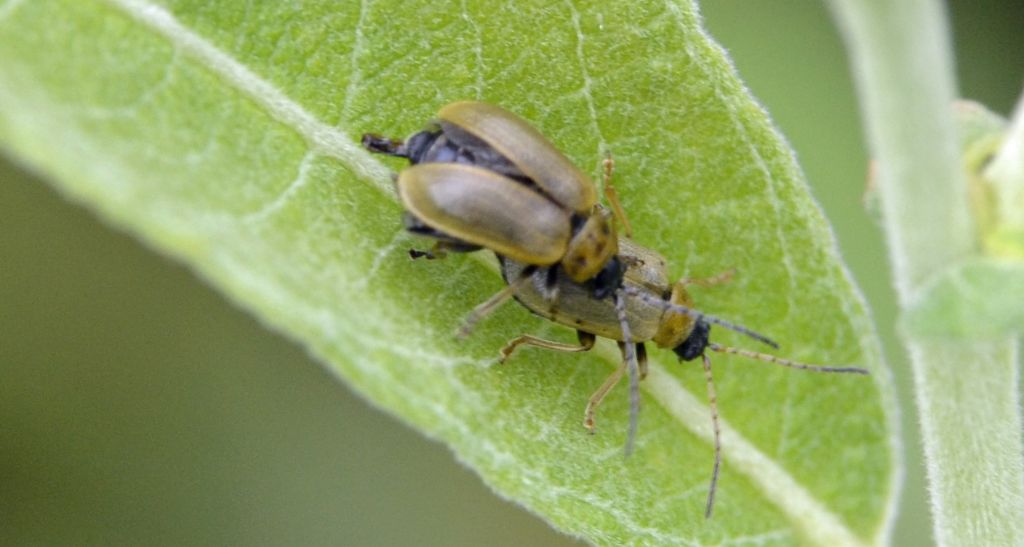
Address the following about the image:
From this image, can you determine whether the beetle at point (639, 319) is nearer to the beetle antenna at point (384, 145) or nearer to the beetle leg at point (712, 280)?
the beetle leg at point (712, 280)

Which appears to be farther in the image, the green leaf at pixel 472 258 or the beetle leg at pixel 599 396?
the beetle leg at pixel 599 396

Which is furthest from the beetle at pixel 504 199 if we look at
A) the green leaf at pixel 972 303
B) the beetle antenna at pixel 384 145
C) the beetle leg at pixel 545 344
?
the green leaf at pixel 972 303

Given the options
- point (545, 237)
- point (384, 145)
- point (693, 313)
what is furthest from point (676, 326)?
point (384, 145)

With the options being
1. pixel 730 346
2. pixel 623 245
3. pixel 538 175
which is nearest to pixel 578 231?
pixel 623 245

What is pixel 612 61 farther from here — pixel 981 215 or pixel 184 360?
pixel 184 360

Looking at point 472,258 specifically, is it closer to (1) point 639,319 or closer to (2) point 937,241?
(1) point 639,319

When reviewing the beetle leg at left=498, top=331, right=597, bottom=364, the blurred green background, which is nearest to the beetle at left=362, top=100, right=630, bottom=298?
the beetle leg at left=498, top=331, right=597, bottom=364
